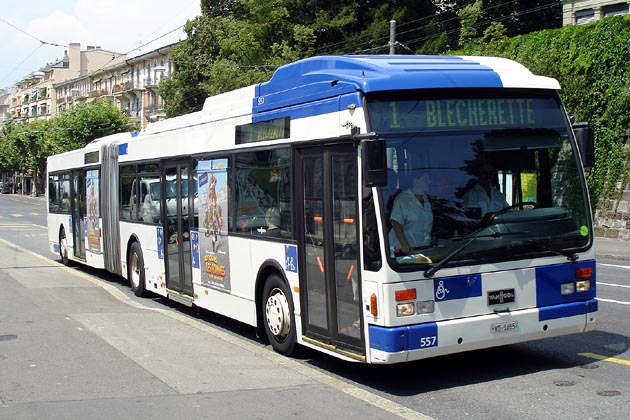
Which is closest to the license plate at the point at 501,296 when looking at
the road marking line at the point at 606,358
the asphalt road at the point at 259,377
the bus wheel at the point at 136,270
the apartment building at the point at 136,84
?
the asphalt road at the point at 259,377

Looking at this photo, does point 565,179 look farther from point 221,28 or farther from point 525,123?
point 221,28

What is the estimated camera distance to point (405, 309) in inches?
270

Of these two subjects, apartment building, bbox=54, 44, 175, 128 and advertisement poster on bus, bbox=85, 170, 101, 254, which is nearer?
advertisement poster on bus, bbox=85, 170, 101, 254

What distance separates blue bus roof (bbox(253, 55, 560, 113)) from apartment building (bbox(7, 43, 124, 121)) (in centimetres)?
10461

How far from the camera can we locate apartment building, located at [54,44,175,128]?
3285 inches

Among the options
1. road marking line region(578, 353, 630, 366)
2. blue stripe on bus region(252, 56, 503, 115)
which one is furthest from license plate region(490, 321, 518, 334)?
blue stripe on bus region(252, 56, 503, 115)

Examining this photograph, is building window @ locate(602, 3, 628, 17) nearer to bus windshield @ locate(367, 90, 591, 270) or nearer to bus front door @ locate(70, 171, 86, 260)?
bus front door @ locate(70, 171, 86, 260)

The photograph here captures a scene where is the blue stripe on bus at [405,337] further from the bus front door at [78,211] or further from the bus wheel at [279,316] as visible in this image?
the bus front door at [78,211]

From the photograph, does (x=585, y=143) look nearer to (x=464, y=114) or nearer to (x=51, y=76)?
(x=464, y=114)

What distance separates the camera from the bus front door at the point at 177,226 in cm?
1177

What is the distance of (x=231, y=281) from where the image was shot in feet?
33.4

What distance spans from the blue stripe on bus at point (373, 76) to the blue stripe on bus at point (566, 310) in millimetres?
2146

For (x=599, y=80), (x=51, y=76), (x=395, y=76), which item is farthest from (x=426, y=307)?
(x=51, y=76)

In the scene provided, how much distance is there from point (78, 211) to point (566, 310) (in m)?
13.9
